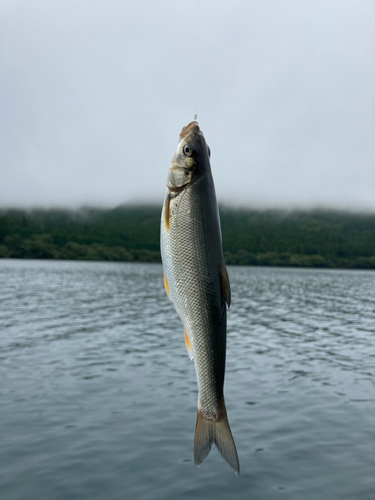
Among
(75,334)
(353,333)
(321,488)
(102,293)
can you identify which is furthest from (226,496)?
(102,293)

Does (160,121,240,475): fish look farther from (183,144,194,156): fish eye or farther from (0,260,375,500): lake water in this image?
(0,260,375,500): lake water

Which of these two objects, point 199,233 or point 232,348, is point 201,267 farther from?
point 232,348

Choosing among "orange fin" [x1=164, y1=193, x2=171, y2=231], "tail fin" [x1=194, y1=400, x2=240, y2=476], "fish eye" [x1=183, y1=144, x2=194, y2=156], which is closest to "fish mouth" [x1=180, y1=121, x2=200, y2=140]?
"fish eye" [x1=183, y1=144, x2=194, y2=156]

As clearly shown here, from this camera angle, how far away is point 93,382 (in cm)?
2194

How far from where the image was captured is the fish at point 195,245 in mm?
3939

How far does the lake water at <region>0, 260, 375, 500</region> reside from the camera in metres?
12.7

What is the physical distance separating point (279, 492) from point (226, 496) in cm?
141

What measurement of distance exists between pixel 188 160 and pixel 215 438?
2633mm

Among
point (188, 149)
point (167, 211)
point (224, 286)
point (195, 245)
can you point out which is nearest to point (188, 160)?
point (188, 149)

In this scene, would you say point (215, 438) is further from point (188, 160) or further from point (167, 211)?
point (188, 160)

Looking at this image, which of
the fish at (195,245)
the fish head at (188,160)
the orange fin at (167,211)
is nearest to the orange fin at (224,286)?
the fish at (195,245)

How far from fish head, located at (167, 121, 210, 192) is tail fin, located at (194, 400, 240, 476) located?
2.26 meters

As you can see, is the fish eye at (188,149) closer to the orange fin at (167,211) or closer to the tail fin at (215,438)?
the orange fin at (167,211)

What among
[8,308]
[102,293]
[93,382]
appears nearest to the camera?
[93,382]
